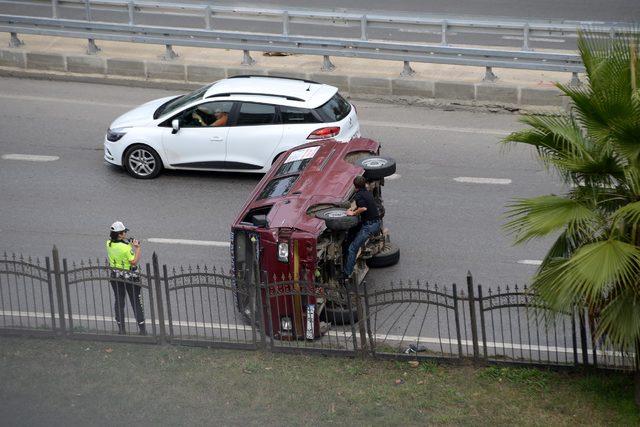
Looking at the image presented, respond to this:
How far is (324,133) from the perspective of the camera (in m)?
17.1

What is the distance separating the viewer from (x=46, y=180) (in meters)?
18.0

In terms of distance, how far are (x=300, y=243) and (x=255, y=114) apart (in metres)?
5.40

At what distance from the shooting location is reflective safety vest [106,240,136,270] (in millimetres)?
12773

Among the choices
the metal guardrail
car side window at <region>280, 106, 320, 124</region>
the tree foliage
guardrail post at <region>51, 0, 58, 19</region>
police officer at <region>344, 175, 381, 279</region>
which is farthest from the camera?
guardrail post at <region>51, 0, 58, 19</region>

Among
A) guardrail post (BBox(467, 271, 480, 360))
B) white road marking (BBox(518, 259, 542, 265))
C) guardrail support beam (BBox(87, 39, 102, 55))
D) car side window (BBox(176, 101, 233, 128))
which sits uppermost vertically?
guardrail support beam (BBox(87, 39, 102, 55))

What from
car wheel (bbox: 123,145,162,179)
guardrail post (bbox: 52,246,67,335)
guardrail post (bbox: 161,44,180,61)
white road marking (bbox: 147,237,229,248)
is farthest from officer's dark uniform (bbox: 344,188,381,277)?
guardrail post (bbox: 161,44,180,61)

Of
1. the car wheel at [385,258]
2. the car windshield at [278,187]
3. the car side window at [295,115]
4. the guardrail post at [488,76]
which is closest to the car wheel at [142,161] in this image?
the car side window at [295,115]

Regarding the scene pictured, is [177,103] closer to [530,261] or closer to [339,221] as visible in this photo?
[339,221]

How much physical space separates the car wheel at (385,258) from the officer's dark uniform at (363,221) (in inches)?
43.0

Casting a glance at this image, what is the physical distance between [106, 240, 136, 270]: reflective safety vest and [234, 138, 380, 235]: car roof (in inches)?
52.9

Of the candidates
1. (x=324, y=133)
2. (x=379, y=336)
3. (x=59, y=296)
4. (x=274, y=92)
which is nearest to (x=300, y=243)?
(x=379, y=336)

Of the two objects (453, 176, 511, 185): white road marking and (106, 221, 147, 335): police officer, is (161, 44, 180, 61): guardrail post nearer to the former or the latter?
(453, 176, 511, 185): white road marking

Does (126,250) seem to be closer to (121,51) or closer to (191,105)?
(191,105)

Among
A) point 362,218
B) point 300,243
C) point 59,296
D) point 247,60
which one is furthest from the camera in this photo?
point 247,60
